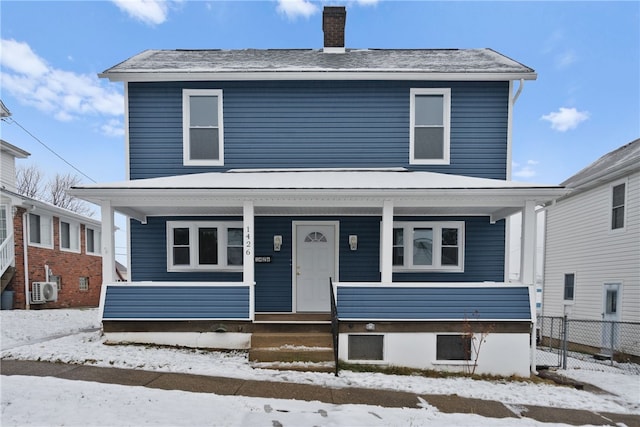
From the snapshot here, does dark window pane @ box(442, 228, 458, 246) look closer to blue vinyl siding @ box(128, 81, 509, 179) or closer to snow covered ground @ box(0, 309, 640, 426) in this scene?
blue vinyl siding @ box(128, 81, 509, 179)

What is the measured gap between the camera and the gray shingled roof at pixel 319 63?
778 centimetres

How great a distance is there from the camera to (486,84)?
801 cm

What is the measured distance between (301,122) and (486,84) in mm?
4571

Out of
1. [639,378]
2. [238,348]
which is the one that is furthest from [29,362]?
[639,378]

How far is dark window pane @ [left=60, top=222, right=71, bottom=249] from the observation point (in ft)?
47.7

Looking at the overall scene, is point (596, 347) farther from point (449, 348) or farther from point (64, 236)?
point (64, 236)

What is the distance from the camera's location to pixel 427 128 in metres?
8.09

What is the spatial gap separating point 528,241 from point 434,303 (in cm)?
217

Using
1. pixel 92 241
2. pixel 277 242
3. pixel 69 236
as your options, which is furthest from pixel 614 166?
pixel 92 241

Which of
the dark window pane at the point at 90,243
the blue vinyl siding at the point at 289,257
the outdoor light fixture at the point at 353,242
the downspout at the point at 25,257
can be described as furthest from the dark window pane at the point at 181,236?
the dark window pane at the point at 90,243

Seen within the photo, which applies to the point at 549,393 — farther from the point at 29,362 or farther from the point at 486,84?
the point at 29,362

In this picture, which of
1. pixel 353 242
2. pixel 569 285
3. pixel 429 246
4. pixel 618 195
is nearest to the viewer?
pixel 353 242

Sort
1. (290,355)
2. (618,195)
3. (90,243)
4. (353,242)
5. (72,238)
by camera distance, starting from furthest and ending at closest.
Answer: (90,243)
(72,238)
(618,195)
(353,242)
(290,355)

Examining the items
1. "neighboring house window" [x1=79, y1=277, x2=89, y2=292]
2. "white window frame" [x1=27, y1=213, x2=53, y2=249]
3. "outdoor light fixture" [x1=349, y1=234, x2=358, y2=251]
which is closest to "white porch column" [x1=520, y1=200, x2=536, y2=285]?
"outdoor light fixture" [x1=349, y1=234, x2=358, y2=251]
